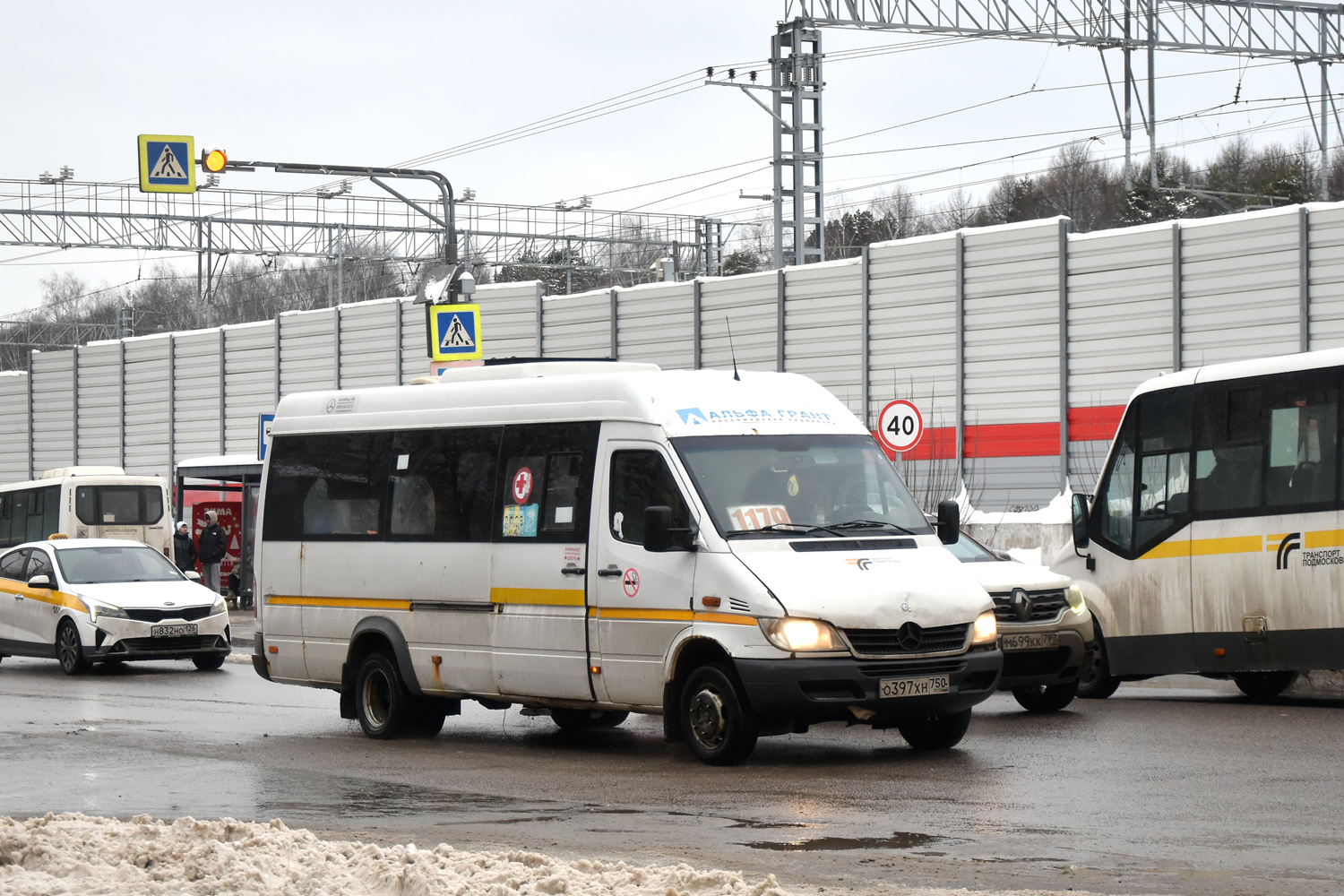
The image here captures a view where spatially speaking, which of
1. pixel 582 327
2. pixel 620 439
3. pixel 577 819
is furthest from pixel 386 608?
pixel 582 327

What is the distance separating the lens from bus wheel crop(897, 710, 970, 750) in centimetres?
1168

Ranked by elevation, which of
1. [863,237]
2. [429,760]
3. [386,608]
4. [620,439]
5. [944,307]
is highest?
[863,237]

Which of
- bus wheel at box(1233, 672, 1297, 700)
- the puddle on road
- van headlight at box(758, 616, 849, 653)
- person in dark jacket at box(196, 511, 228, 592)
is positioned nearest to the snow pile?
the puddle on road

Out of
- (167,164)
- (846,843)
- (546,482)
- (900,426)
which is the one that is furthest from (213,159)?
(846,843)

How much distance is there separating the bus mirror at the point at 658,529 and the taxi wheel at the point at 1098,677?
19.0ft

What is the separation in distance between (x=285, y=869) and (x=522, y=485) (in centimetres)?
583

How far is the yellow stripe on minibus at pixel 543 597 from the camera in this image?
1201cm

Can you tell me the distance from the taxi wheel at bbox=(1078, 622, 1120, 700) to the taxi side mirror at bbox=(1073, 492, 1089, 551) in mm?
804

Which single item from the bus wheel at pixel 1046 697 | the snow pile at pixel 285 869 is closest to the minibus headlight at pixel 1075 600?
the bus wheel at pixel 1046 697

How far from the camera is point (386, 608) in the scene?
44.1 feet

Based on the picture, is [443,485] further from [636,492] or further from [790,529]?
[790,529]

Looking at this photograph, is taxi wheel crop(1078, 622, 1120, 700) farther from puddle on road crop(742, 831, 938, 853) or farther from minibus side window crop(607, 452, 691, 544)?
puddle on road crop(742, 831, 938, 853)

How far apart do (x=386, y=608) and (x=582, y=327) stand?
27299 mm

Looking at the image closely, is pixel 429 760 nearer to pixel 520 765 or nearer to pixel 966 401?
pixel 520 765
